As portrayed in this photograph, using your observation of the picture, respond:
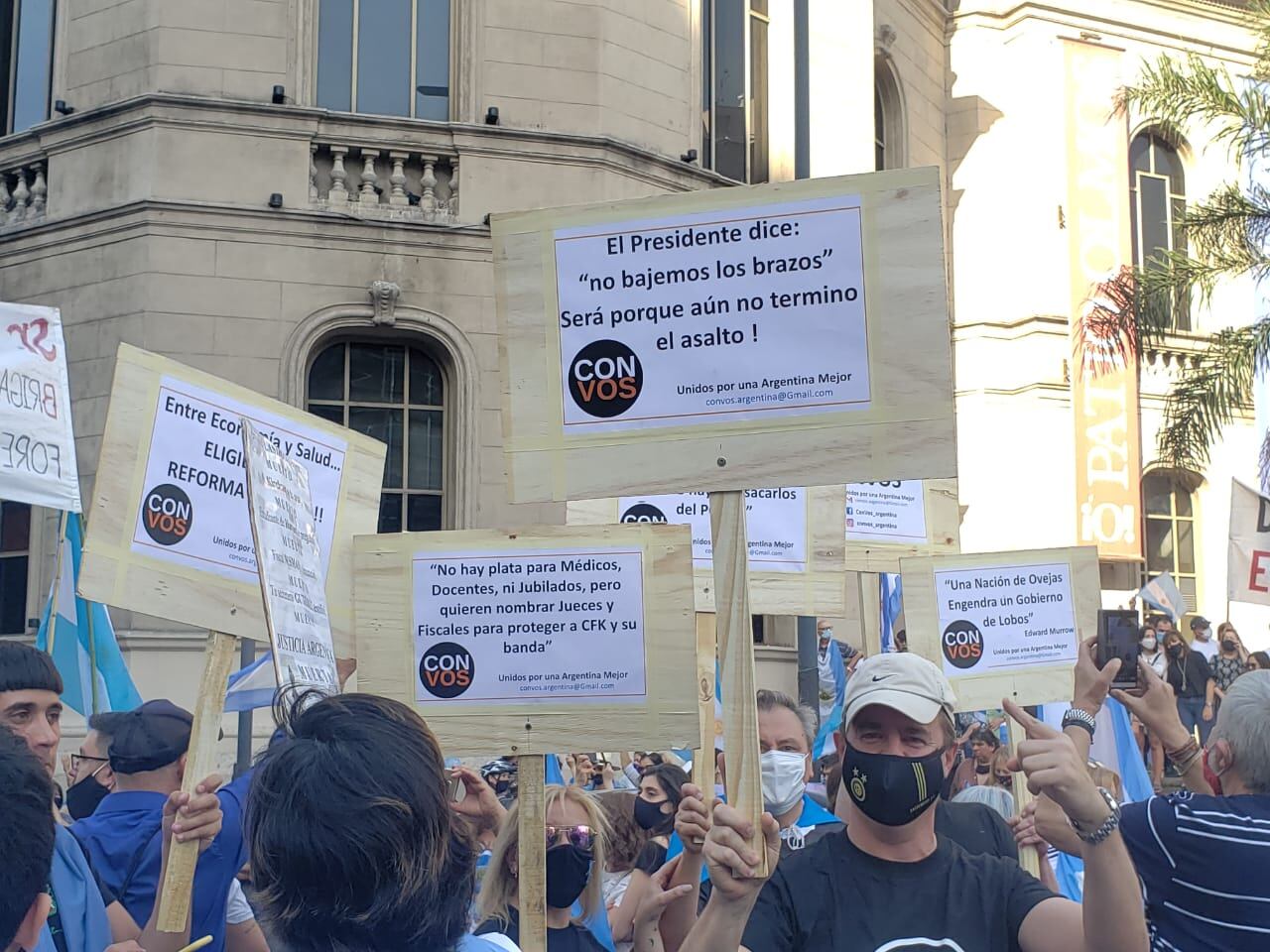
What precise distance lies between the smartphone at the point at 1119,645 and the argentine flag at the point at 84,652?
5.12m

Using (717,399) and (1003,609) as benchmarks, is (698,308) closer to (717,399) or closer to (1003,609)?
(717,399)

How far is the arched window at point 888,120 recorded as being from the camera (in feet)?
71.3

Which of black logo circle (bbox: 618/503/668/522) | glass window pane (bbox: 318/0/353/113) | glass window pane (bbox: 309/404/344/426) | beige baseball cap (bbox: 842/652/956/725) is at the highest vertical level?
glass window pane (bbox: 318/0/353/113)

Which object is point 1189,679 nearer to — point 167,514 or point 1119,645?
point 1119,645

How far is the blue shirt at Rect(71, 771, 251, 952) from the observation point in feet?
13.1

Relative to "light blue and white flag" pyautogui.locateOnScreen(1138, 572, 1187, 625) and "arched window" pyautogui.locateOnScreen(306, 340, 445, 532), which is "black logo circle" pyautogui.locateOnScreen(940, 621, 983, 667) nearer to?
"arched window" pyautogui.locateOnScreen(306, 340, 445, 532)

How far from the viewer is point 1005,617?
21.5 ft

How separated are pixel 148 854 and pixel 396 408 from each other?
10.5 metres

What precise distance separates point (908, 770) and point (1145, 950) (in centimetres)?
59

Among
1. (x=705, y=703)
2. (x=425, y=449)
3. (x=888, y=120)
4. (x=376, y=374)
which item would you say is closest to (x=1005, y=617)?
(x=705, y=703)

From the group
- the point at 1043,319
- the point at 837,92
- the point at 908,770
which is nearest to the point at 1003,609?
the point at 908,770

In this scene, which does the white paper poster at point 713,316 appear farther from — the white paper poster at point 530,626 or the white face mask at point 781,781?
the white face mask at point 781,781

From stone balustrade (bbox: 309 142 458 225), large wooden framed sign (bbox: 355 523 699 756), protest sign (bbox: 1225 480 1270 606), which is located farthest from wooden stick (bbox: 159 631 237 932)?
stone balustrade (bbox: 309 142 458 225)

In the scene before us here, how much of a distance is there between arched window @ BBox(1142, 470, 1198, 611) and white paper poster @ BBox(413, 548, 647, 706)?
62.6 ft
